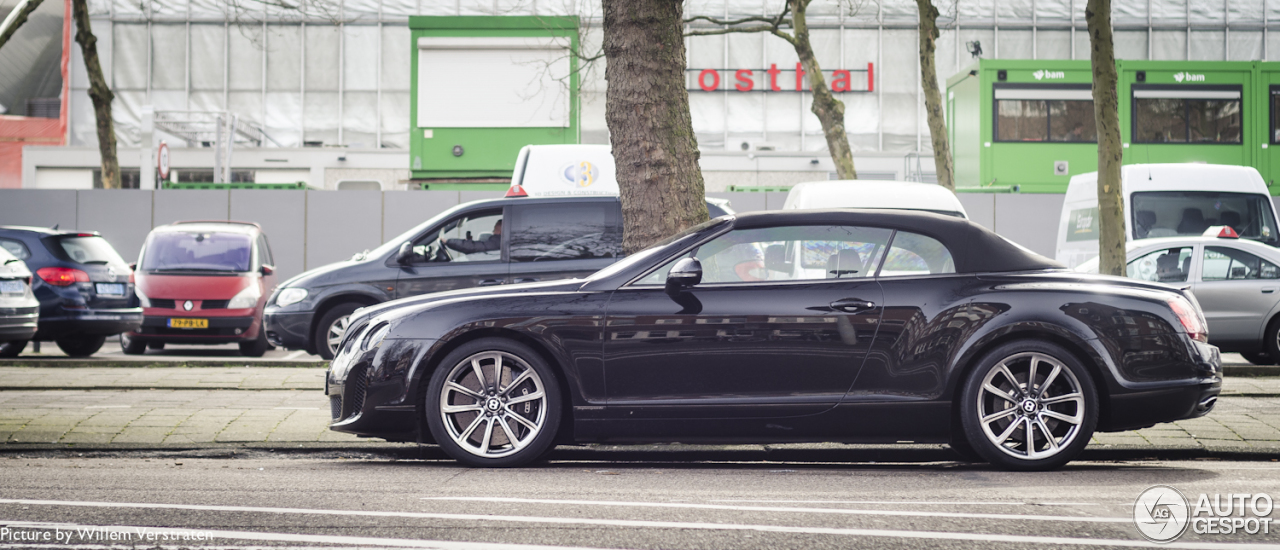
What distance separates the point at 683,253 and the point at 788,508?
5.49 feet

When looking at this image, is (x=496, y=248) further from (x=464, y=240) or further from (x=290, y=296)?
(x=290, y=296)

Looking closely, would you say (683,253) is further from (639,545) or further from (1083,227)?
(1083,227)

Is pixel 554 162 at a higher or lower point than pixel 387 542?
higher

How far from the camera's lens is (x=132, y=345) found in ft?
51.4

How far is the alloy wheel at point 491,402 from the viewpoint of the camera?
240 inches

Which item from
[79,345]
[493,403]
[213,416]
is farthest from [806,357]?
[79,345]

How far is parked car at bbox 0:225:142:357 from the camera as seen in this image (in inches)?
546

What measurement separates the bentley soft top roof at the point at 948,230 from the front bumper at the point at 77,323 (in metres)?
10.3

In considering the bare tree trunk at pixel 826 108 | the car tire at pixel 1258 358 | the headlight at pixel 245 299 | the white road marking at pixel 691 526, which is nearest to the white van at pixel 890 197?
the car tire at pixel 1258 358

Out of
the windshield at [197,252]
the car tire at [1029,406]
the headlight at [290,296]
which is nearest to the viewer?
the car tire at [1029,406]

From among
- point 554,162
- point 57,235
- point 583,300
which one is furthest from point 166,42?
point 583,300

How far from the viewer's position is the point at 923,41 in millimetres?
17719

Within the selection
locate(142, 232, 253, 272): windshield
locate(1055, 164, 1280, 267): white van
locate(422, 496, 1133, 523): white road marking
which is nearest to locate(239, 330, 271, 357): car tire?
locate(142, 232, 253, 272): windshield

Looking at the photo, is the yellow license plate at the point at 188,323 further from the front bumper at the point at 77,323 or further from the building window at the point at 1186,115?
the building window at the point at 1186,115
